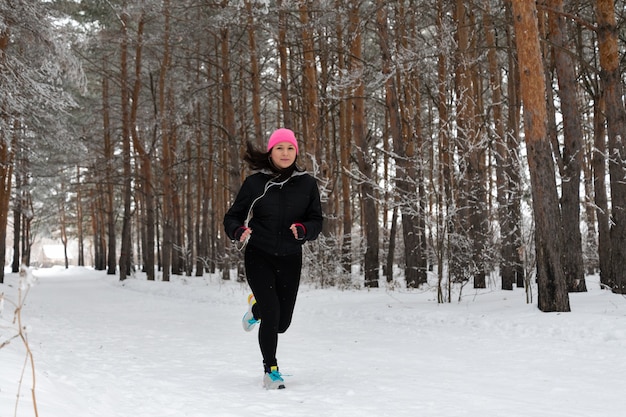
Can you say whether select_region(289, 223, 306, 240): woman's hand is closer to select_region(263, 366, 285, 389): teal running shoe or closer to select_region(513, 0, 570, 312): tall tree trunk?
select_region(263, 366, 285, 389): teal running shoe

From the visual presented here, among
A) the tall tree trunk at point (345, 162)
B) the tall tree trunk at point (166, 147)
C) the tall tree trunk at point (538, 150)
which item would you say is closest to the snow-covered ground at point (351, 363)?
the tall tree trunk at point (538, 150)

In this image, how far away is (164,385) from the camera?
448 cm

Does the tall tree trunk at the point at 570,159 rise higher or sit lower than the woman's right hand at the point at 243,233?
Answer: higher

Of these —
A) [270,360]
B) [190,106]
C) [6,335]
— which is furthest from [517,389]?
[190,106]

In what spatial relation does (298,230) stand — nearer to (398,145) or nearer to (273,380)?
(273,380)

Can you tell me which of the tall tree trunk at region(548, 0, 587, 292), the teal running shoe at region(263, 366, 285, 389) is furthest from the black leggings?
the tall tree trunk at region(548, 0, 587, 292)

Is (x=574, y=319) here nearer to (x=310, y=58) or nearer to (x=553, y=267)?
(x=553, y=267)

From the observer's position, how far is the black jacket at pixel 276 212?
4.54 meters

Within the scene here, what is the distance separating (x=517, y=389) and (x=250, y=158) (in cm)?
277

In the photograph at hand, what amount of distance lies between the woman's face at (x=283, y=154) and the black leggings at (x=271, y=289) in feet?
2.38

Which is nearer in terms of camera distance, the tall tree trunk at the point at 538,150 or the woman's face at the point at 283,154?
the woman's face at the point at 283,154

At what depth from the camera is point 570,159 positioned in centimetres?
988

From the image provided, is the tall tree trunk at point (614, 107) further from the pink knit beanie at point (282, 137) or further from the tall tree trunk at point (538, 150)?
the pink knit beanie at point (282, 137)

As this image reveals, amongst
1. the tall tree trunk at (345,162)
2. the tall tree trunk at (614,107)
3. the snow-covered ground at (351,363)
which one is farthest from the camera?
the tall tree trunk at (345,162)
